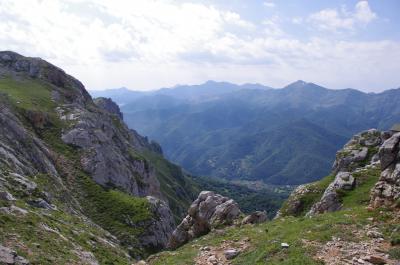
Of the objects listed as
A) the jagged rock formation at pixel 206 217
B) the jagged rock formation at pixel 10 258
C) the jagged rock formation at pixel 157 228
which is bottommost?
the jagged rock formation at pixel 157 228

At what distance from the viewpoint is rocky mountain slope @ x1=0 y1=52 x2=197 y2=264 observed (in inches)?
1347

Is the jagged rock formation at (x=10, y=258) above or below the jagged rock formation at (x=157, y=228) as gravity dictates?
above

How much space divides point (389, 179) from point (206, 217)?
2248 centimetres

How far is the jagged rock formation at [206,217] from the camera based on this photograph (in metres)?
48.4

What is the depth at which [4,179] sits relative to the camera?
4306cm

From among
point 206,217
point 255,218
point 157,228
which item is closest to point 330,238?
point 255,218

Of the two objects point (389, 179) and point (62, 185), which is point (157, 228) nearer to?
point (62, 185)

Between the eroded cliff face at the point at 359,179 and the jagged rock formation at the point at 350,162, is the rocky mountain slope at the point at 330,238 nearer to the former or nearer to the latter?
the eroded cliff face at the point at 359,179

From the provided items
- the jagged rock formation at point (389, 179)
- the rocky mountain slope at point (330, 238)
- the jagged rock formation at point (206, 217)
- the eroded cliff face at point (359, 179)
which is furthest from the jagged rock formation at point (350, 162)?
the jagged rock formation at point (389, 179)

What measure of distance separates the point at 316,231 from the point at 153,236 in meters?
44.8

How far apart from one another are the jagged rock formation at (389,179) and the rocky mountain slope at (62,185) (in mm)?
24377

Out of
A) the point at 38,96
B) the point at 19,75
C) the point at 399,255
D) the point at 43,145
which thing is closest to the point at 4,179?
the point at 43,145

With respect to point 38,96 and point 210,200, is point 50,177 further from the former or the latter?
point 38,96

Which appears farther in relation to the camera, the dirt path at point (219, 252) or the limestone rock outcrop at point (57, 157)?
the limestone rock outcrop at point (57, 157)
